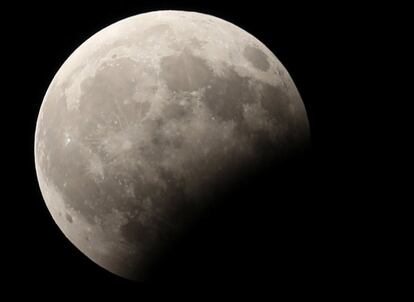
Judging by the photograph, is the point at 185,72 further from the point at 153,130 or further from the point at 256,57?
the point at 256,57

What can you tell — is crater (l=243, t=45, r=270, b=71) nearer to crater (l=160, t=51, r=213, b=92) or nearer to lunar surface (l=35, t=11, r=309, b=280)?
lunar surface (l=35, t=11, r=309, b=280)

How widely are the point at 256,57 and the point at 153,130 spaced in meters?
1.03

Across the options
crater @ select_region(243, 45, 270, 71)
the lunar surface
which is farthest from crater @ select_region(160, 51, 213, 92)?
crater @ select_region(243, 45, 270, 71)

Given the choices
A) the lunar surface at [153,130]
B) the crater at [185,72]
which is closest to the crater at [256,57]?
the lunar surface at [153,130]

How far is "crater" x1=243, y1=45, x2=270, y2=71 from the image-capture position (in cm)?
409

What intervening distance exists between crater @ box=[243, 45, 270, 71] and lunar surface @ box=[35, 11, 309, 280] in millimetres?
11

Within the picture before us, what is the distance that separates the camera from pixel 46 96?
4418 millimetres

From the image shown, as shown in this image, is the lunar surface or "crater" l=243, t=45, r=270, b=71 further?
"crater" l=243, t=45, r=270, b=71

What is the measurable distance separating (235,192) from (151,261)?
2.73ft

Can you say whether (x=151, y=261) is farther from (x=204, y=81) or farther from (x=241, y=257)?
(x=204, y=81)

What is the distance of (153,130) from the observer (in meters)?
3.69

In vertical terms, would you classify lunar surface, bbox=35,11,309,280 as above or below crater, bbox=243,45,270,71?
below

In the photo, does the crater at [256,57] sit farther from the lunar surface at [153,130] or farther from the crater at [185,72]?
the crater at [185,72]

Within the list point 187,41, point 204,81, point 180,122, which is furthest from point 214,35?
point 180,122
